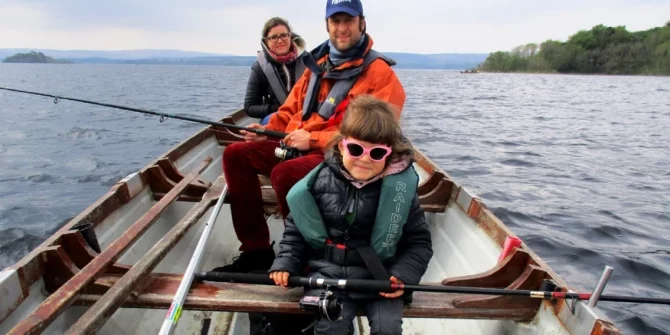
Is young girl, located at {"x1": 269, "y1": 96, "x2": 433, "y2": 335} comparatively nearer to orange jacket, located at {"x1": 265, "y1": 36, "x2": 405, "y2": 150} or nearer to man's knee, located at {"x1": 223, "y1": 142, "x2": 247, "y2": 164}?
orange jacket, located at {"x1": 265, "y1": 36, "x2": 405, "y2": 150}

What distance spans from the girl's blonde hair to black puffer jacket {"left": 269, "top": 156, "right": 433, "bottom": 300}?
0.68 feet

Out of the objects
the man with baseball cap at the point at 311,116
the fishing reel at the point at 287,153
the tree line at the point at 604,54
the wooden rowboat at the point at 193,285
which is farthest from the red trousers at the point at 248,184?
the tree line at the point at 604,54

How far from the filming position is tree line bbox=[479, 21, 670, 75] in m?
95.0

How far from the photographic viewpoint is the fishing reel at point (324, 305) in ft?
7.88

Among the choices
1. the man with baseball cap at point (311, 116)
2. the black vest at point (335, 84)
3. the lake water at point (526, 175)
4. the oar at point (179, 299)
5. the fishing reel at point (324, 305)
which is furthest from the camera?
the lake water at point (526, 175)

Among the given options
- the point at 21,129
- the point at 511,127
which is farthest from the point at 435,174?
the point at 21,129

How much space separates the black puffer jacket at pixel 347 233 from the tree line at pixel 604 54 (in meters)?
111

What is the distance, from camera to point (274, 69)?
18.1 ft

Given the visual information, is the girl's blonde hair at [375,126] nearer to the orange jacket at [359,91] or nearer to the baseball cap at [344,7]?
the orange jacket at [359,91]

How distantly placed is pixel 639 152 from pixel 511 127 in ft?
18.7

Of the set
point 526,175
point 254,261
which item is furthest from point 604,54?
point 254,261

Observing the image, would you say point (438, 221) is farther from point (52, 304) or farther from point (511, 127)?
point (511, 127)

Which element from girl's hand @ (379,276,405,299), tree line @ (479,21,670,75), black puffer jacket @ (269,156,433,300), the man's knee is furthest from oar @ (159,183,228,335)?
tree line @ (479,21,670,75)

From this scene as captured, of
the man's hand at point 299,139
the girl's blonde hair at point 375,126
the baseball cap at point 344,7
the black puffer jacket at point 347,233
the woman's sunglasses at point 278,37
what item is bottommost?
the black puffer jacket at point 347,233
